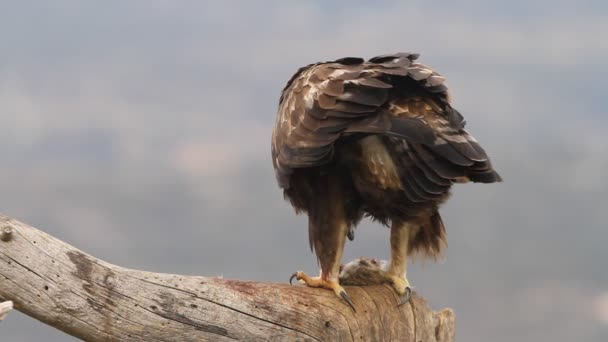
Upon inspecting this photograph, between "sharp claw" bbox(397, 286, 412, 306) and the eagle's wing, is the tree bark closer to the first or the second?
"sharp claw" bbox(397, 286, 412, 306)

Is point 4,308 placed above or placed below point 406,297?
below

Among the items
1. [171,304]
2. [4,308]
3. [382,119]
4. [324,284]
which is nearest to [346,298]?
[324,284]

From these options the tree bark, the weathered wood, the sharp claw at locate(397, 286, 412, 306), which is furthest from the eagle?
the weathered wood

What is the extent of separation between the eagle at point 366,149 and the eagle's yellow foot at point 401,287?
12.9 inches

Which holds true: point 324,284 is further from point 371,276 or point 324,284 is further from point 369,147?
point 369,147

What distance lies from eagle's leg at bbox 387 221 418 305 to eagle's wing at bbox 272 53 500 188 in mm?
821

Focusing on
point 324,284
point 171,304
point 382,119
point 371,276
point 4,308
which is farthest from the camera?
point 371,276

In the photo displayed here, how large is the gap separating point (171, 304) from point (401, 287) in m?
1.71

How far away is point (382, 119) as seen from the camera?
17.4 ft

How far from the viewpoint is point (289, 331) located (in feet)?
18.9

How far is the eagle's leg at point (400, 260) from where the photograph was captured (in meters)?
6.23

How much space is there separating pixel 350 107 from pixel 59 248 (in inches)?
73.0

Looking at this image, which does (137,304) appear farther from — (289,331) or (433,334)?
(433,334)

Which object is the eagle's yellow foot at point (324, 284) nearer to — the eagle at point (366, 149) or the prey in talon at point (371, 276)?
the eagle at point (366, 149)
